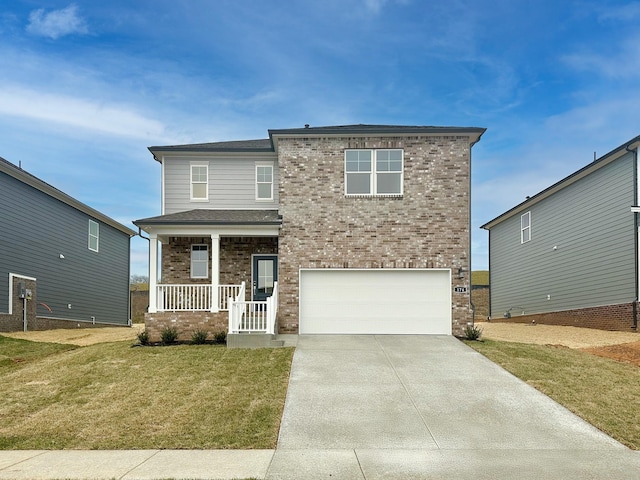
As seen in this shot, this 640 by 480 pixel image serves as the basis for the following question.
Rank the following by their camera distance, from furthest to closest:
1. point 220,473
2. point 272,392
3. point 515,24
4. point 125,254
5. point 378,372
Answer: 1. point 125,254
2. point 515,24
3. point 378,372
4. point 272,392
5. point 220,473

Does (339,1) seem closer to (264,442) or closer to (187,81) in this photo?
(187,81)

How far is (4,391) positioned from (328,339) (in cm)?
792

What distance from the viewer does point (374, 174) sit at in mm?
16906

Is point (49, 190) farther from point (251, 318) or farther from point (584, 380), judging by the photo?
point (584, 380)

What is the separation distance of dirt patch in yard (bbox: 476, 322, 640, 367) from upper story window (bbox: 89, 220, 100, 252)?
682 inches

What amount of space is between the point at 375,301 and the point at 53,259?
1350 centimetres

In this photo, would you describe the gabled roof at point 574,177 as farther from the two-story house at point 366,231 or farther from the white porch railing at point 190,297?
the white porch railing at point 190,297

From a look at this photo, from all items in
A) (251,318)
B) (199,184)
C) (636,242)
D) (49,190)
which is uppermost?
(49,190)

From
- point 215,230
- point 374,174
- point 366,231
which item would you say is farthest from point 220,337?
point 374,174

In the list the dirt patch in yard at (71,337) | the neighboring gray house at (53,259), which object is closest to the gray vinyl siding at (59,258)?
the neighboring gray house at (53,259)

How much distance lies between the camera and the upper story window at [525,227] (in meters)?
25.5

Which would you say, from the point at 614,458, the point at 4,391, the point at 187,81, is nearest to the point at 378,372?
the point at 614,458

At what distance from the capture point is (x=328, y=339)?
1591 centimetres

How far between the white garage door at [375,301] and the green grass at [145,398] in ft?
8.96
